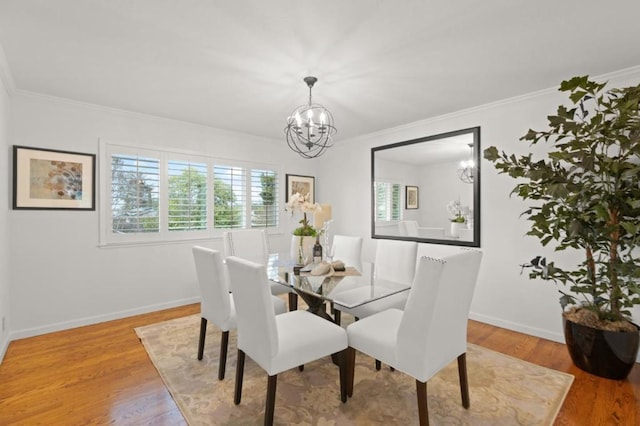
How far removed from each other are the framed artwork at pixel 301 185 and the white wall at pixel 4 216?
3.28 m

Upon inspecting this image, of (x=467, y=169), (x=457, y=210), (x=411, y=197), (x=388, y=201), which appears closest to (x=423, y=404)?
(x=457, y=210)

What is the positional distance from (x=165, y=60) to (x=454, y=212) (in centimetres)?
337

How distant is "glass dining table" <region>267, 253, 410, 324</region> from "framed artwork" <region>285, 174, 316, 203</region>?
2.31m

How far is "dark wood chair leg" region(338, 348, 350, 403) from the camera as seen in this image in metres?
1.98

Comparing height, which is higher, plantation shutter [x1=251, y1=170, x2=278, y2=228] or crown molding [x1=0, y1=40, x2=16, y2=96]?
crown molding [x1=0, y1=40, x2=16, y2=96]

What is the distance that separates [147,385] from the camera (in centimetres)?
222

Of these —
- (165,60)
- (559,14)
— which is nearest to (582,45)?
(559,14)

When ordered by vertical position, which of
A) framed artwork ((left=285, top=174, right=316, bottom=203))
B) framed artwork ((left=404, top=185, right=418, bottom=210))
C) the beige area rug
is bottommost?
the beige area rug

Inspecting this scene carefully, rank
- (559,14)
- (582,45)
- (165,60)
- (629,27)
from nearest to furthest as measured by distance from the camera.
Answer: (559,14) → (629,27) → (582,45) → (165,60)

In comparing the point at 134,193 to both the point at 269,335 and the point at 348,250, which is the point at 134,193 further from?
the point at 269,335

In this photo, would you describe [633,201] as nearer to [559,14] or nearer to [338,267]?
[559,14]

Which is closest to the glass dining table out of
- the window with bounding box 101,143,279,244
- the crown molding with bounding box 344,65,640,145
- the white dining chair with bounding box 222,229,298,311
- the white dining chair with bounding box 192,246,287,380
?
the white dining chair with bounding box 192,246,287,380

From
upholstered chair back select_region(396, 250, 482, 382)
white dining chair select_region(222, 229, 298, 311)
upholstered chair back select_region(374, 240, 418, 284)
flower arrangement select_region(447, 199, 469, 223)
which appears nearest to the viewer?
upholstered chair back select_region(396, 250, 482, 382)

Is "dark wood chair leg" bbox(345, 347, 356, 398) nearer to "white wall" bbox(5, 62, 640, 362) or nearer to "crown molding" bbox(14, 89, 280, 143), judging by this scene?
"white wall" bbox(5, 62, 640, 362)
